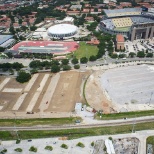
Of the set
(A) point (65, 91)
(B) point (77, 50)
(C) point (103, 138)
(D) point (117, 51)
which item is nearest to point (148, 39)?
(D) point (117, 51)

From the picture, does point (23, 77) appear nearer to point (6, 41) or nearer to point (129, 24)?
point (6, 41)

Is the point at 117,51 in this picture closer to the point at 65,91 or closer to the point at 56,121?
the point at 65,91

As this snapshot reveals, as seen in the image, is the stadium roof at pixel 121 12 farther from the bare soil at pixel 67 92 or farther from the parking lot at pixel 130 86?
the bare soil at pixel 67 92

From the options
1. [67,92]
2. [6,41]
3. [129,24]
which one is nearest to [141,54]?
[129,24]

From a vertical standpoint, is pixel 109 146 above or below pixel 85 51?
below

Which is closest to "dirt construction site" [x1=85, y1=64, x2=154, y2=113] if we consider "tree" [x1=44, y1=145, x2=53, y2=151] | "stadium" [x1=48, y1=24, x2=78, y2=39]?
"tree" [x1=44, y1=145, x2=53, y2=151]

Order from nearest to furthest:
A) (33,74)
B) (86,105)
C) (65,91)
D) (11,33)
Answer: (86,105)
(65,91)
(33,74)
(11,33)
